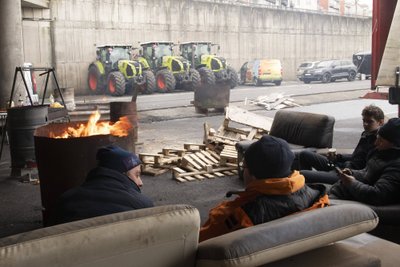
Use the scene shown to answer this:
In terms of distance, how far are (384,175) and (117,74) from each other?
20.5 metres

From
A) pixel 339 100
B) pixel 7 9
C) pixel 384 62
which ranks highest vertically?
pixel 7 9

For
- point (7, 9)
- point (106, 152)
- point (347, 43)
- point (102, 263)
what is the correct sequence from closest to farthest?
point (102, 263), point (106, 152), point (7, 9), point (347, 43)

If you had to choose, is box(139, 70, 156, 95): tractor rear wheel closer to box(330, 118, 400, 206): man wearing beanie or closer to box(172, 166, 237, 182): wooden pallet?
box(172, 166, 237, 182): wooden pallet

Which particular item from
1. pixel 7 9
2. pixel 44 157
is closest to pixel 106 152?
pixel 44 157

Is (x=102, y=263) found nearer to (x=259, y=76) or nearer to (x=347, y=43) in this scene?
(x=259, y=76)

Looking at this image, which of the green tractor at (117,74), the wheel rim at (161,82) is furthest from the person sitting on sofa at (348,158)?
the wheel rim at (161,82)

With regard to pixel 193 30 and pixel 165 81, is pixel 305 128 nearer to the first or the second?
pixel 165 81

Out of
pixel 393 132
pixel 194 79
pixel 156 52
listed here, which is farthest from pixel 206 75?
pixel 393 132

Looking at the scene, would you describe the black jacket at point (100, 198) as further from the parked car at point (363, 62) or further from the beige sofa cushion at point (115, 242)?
the parked car at point (363, 62)

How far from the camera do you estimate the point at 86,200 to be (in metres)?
2.77

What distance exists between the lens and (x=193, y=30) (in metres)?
33.1

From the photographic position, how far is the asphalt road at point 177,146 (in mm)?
6164

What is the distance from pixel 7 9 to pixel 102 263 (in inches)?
519

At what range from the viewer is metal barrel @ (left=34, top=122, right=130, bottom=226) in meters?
5.11
